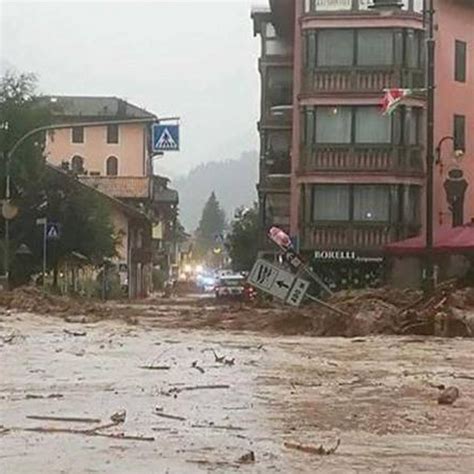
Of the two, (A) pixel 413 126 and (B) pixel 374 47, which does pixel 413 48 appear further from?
(A) pixel 413 126

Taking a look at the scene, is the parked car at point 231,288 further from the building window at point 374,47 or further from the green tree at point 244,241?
the green tree at point 244,241

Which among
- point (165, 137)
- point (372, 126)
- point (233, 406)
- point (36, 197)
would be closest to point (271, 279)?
point (165, 137)

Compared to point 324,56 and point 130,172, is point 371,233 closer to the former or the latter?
point 324,56

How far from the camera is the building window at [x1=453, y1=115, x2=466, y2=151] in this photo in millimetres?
55156

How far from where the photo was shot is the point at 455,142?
55.0 m

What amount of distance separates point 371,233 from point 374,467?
41.3 meters

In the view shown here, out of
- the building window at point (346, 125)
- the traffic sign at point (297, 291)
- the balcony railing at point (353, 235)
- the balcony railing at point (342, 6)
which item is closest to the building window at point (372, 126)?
the building window at point (346, 125)

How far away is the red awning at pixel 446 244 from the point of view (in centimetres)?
3988

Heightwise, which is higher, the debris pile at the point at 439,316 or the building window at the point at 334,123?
the building window at the point at 334,123

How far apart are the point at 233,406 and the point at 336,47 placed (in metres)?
38.9

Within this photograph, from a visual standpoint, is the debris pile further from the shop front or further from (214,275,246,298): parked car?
(214,275,246,298): parked car

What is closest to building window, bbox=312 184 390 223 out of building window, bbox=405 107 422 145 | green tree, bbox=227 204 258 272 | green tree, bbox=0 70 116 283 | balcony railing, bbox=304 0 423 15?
building window, bbox=405 107 422 145

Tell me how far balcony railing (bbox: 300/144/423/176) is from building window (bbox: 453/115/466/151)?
158 inches

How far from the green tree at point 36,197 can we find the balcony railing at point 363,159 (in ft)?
55.1
